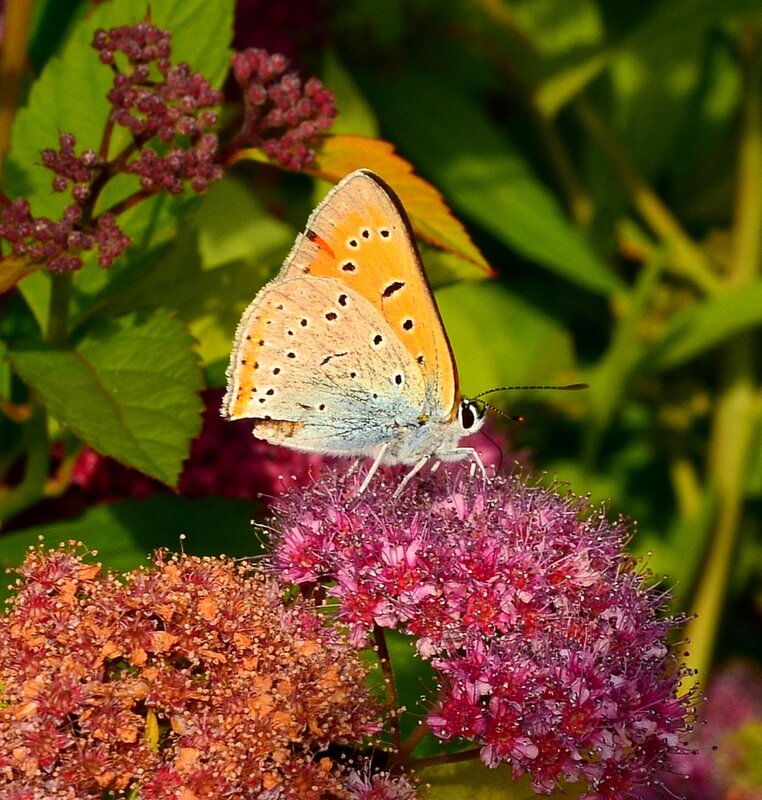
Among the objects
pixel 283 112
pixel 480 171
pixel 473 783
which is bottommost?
pixel 473 783

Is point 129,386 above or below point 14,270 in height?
below

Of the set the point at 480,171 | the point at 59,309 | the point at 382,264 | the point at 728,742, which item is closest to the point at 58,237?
the point at 59,309

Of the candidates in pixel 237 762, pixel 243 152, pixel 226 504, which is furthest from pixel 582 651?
pixel 243 152

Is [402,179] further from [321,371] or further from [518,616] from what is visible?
[518,616]

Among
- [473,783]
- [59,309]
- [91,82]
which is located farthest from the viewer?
[91,82]

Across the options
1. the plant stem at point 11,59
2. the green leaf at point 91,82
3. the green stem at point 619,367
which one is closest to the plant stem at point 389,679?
the green leaf at point 91,82

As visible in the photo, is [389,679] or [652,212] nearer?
[389,679]

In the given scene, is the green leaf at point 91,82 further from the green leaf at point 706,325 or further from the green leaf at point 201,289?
the green leaf at point 706,325
